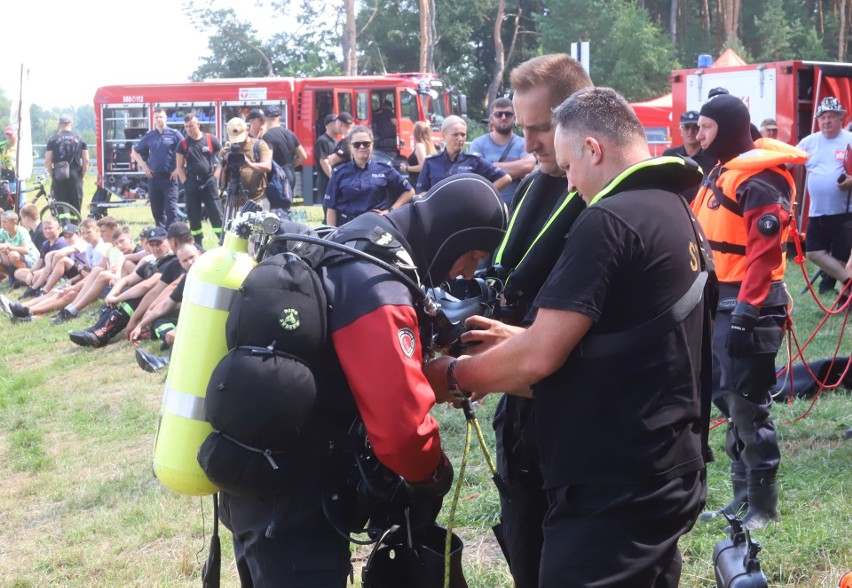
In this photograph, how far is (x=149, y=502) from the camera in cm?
592

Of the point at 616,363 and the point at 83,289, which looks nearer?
the point at 616,363

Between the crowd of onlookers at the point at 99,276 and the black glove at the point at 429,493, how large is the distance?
16.9 feet

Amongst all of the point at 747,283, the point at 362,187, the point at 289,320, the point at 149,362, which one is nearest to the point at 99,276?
the point at 149,362

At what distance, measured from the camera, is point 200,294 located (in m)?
2.75

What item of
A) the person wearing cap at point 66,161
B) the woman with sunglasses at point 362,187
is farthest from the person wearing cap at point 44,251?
the woman with sunglasses at point 362,187

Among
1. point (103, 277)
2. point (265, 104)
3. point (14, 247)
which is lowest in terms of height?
point (103, 277)

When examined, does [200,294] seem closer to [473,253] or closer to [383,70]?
[473,253]

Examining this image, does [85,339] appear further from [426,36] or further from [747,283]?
[426,36]

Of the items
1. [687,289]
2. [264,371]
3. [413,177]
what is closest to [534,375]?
[687,289]

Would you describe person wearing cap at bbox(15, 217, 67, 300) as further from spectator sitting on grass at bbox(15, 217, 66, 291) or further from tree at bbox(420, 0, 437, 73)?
tree at bbox(420, 0, 437, 73)

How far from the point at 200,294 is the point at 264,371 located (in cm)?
Answer: 38

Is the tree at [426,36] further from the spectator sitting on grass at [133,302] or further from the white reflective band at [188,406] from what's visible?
the white reflective band at [188,406]

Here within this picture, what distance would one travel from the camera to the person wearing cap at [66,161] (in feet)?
58.1

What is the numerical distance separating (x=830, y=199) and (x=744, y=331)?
21.8ft
